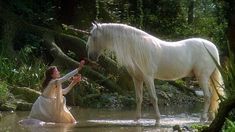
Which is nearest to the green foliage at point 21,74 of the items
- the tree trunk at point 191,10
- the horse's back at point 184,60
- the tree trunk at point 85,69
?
the tree trunk at point 85,69

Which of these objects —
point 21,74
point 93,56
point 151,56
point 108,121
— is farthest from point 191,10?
point 108,121

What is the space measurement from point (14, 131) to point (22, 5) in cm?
1144

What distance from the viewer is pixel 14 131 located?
9.43 metres

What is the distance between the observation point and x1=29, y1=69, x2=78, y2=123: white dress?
1105cm

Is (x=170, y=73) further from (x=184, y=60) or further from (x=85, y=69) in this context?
(x=85, y=69)

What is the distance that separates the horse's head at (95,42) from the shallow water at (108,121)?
131 centimetres

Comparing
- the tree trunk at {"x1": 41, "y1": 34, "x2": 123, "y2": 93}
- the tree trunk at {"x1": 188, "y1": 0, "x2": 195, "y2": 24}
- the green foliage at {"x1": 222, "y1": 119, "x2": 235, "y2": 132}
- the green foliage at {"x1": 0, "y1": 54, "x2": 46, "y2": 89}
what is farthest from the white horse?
the tree trunk at {"x1": 188, "y1": 0, "x2": 195, "y2": 24}

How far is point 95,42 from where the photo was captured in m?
11.4

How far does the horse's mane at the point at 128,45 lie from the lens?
11219 mm

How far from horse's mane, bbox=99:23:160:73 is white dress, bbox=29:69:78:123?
3.13 feet

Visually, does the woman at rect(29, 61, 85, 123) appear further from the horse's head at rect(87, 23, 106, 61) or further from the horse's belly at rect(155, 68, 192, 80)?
the horse's belly at rect(155, 68, 192, 80)

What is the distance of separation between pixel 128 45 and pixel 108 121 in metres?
1.53

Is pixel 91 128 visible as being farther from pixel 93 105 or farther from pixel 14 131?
pixel 93 105

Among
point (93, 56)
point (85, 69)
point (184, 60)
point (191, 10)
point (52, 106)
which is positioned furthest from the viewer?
point (191, 10)
